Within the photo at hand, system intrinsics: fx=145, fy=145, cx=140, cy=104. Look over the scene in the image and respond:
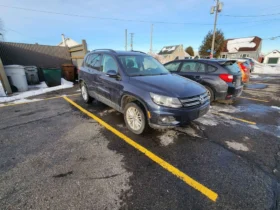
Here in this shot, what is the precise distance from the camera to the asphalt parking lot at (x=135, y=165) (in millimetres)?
1777

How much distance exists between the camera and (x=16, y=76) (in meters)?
7.08

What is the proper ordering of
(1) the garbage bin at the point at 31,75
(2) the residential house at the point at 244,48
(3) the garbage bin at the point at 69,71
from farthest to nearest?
(2) the residential house at the point at 244,48 < (3) the garbage bin at the point at 69,71 < (1) the garbage bin at the point at 31,75

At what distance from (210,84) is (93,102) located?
14.0ft

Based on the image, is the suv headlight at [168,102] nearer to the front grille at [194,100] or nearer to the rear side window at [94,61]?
the front grille at [194,100]

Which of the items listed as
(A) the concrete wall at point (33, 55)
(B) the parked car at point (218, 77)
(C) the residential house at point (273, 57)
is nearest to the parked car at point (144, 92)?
(B) the parked car at point (218, 77)

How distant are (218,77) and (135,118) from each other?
3.38m

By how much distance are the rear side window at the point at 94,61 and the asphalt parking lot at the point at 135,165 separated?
160 centimetres

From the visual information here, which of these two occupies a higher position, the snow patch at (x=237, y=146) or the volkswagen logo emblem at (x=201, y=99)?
the volkswagen logo emblem at (x=201, y=99)

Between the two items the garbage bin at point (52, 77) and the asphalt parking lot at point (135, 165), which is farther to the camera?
the garbage bin at point (52, 77)

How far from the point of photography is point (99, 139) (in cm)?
309

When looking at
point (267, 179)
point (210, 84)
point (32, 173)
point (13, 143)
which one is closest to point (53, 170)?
point (32, 173)

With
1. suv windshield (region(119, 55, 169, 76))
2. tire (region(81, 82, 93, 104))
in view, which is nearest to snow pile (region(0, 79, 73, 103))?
tire (region(81, 82, 93, 104))

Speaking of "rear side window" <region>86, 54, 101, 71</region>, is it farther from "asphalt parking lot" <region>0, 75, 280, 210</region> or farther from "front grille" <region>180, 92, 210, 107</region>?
"front grille" <region>180, 92, 210, 107</region>

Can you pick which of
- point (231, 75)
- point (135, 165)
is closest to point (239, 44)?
point (231, 75)
